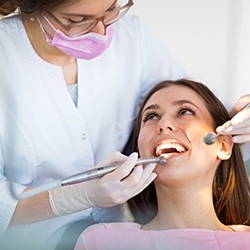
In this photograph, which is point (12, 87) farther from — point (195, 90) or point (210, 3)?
point (210, 3)

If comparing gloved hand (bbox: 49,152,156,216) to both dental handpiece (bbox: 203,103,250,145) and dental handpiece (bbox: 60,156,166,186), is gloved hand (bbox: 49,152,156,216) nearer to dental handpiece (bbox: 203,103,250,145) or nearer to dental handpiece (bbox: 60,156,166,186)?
dental handpiece (bbox: 60,156,166,186)

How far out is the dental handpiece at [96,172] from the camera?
1.33 metres

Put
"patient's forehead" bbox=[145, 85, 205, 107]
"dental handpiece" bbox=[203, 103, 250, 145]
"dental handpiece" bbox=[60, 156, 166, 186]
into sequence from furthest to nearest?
"patient's forehead" bbox=[145, 85, 205, 107], "dental handpiece" bbox=[203, 103, 250, 145], "dental handpiece" bbox=[60, 156, 166, 186]

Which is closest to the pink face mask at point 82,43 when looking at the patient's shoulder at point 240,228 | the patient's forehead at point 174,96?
the patient's forehead at point 174,96

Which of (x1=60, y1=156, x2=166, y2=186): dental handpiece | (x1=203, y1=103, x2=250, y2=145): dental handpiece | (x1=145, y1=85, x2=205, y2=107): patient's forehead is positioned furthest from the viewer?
(x1=145, y1=85, x2=205, y2=107): patient's forehead

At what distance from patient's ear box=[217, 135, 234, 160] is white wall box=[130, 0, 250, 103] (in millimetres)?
158

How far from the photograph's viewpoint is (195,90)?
1.58 meters

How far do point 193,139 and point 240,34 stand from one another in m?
0.37

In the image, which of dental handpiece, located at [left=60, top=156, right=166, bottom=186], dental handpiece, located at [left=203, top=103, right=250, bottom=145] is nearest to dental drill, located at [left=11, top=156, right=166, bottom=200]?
dental handpiece, located at [left=60, top=156, right=166, bottom=186]

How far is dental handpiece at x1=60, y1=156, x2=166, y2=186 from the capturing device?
1329 mm

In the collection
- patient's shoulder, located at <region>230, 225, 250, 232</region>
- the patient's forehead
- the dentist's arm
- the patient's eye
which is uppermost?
the patient's forehead

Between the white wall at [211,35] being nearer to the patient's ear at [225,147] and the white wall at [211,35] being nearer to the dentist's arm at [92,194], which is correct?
the patient's ear at [225,147]

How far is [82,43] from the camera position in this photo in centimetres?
139

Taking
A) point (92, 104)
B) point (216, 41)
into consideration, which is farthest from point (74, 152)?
point (216, 41)
